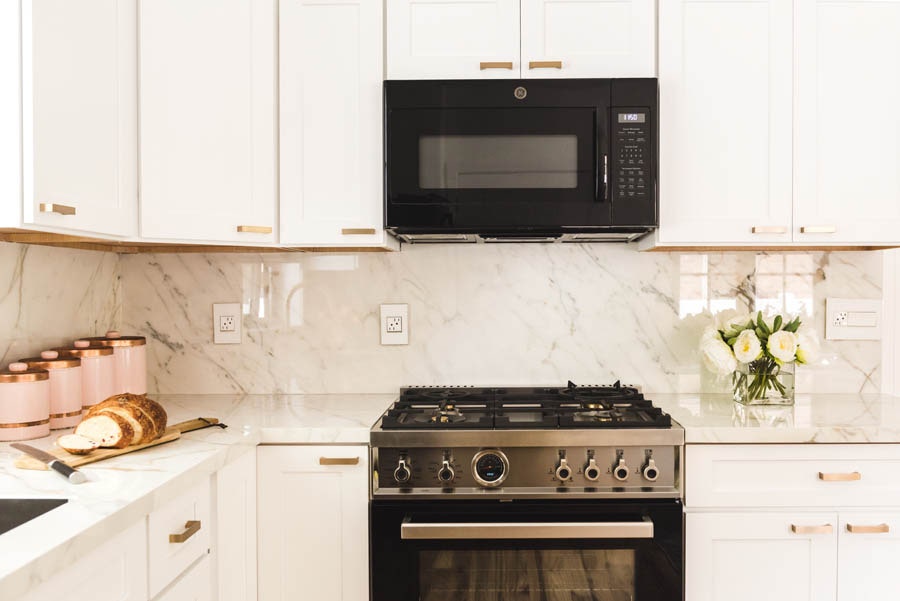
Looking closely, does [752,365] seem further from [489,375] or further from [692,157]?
[489,375]

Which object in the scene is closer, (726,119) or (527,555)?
(527,555)

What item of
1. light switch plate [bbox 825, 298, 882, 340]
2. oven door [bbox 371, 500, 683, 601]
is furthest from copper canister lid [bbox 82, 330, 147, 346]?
light switch plate [bbox 825, 298, 882, 340]

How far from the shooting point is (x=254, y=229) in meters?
1.84

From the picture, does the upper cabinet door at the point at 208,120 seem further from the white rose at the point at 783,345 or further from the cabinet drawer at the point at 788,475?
the white rose at the point at 783,345

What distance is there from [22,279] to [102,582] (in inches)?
41.6

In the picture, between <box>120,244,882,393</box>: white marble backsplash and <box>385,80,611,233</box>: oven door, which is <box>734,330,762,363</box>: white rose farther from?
<box>385,80,611,233</box>: oven door

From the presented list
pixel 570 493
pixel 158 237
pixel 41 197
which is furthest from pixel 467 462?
pixel 41 197

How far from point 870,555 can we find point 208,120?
207cm

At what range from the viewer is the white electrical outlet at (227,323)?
88.0 inches

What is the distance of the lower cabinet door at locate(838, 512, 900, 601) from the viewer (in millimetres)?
1655

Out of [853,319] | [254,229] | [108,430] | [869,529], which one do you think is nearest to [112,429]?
[108,430]

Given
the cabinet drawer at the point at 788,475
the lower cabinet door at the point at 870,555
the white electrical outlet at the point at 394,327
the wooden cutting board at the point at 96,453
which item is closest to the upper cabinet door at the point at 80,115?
the wooden cutting board at the point at 96,453

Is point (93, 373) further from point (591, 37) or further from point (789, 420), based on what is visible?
point (789, 420)

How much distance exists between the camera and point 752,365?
6.49 ft
